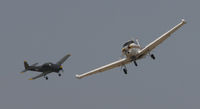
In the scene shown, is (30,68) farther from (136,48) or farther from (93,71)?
(136,48)

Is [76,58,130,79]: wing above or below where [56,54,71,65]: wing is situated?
below

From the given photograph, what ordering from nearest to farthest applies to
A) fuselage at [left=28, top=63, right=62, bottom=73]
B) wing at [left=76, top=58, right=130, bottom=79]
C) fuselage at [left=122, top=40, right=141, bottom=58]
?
1. fuselage at [left=122, top=40, right=141, bottom=58]
2. wing at [left=76, top=58, right=130, bottom=79]
3. fuselage at [left=28, top=63, right=62, bottom=73]

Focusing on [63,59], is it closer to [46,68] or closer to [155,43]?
[46,68]

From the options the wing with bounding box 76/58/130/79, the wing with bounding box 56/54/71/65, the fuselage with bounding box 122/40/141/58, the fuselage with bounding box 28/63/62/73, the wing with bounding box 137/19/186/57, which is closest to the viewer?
the fuselage with bounding box 122/40/141/58

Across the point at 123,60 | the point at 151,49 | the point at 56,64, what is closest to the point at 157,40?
the point at 151,49

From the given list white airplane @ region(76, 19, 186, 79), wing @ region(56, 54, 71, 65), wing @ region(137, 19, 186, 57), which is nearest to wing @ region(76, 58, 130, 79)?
white airplane @ region(76, 19, 186, 79)

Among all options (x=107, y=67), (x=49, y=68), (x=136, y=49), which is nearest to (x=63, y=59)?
(x=49, y=68)

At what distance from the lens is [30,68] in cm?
10025

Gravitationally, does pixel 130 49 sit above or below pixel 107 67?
below

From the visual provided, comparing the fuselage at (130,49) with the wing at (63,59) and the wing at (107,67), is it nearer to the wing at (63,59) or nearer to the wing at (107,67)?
the wing at (107,67)

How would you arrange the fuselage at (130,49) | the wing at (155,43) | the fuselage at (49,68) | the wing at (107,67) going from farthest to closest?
the fuselage at (49,68)
the wing at (107,67)
the wing at (155,43)
the fuselage at (130,49)

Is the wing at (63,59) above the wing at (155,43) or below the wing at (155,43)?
above

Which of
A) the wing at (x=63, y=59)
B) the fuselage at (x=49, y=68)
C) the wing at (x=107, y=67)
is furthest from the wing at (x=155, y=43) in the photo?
the wing at (x=63, y=59)

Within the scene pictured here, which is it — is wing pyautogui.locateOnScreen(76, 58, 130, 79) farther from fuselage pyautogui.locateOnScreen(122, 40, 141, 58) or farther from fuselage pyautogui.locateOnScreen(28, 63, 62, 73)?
fuselage pyautogui.locateOnScreen(28, 63, 62, 73)
